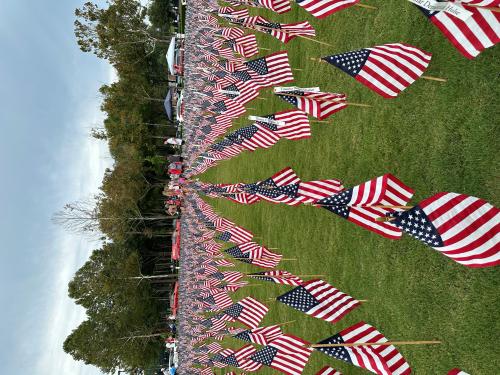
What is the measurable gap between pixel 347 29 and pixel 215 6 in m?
14.9

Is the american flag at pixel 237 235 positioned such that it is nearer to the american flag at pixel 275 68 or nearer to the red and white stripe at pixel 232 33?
the american flag at pixel 275 68

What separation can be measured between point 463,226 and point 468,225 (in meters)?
0.07

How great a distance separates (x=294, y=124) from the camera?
39.1ft

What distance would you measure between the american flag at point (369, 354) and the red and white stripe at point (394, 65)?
4766 mm

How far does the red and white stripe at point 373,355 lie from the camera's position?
7383 mm

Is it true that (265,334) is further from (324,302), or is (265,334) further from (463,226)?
(463,226)

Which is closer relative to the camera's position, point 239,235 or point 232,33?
point 239,235

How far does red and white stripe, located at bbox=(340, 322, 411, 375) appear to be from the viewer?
24.2 feet

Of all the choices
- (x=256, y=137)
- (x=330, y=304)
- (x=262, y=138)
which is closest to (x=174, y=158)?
(x=256, y=137)

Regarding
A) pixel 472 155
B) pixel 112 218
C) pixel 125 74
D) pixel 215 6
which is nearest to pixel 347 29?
pixel 472 155

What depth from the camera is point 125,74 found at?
131 ft

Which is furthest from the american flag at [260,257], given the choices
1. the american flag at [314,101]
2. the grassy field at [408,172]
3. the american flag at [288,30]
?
the american flag at [288,30]

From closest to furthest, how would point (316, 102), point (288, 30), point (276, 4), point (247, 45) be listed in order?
point (316, 102) → point (288, 30) → point (276, 4) → point (247, 45)

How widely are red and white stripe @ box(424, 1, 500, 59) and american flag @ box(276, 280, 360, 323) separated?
5680mm
